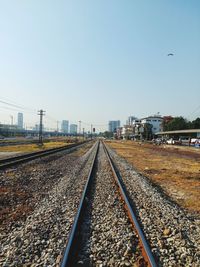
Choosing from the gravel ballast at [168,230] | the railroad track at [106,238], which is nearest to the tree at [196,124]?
the gravel ballast at [168,230]

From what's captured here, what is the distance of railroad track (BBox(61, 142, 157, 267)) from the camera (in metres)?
5.12

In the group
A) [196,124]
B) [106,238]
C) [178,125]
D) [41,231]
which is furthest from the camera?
[178,125]

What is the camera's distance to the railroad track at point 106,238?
512 cm

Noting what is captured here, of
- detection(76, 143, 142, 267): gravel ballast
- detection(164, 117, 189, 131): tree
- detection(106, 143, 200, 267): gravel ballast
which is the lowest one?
detection(106, 143, 200, 267): gravel ballast

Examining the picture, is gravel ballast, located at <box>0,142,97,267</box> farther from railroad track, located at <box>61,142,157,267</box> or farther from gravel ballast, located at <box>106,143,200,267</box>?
gravel ballast, located at <box>106,143,200,267</box>

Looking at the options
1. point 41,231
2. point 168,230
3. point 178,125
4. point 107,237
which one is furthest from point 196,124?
point 41,231

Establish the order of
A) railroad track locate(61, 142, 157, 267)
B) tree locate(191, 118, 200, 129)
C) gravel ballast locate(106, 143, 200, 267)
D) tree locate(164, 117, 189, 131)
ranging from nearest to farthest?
railroad track locate(61, 142, 157, 267), gravel ballast locate(106, 143, 200, 267), tree locate(191, 118, 200, 129), tree locate(164, 117, 189, 131)

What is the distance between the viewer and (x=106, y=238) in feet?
20.4

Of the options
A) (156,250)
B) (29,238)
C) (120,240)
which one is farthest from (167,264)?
(29,238)

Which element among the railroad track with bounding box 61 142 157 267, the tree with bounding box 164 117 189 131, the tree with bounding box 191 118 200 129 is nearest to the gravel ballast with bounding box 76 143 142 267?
the railroad track with bounding box 61 142 157 267

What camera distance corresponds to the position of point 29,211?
27.8 ft

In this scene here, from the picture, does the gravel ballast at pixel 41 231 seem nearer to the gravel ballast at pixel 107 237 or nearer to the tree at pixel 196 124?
the gravel ballast at pixel 107 237

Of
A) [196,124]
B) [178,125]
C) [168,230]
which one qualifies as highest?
[196,124]

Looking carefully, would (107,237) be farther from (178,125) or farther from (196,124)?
(178,125)
